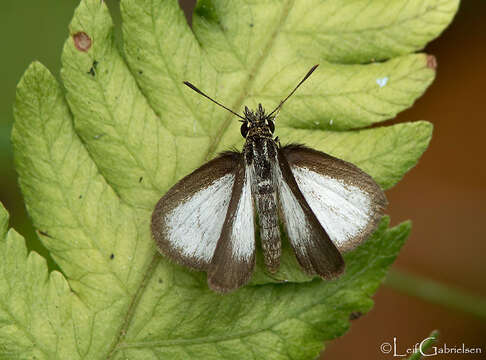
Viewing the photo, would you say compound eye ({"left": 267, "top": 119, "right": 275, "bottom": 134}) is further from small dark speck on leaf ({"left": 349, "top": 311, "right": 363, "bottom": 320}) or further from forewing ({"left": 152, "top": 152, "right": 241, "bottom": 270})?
small dark speck on leaf ({"left": 349, "top": 311, "right": 363, "bottom": 320})

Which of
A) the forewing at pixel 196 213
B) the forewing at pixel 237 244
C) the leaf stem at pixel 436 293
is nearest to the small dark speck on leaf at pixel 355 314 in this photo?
the forewing at pixel 237 244

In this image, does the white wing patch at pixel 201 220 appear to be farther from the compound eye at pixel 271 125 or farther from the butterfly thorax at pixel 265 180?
the compound eye at pixel 271 125

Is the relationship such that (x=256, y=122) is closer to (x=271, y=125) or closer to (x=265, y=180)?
(x=271, y=125)

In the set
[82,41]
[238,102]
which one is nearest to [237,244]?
[238,102]

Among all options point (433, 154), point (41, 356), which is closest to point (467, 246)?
point (433, 154)

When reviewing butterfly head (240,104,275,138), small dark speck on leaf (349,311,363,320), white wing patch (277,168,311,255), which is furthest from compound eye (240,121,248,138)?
small dark speck on leaf (349,311,363,320)

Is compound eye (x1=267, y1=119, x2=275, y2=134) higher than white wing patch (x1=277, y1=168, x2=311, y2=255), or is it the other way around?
compound eye (x1=267, y1=119, x2=275, y2=134)
